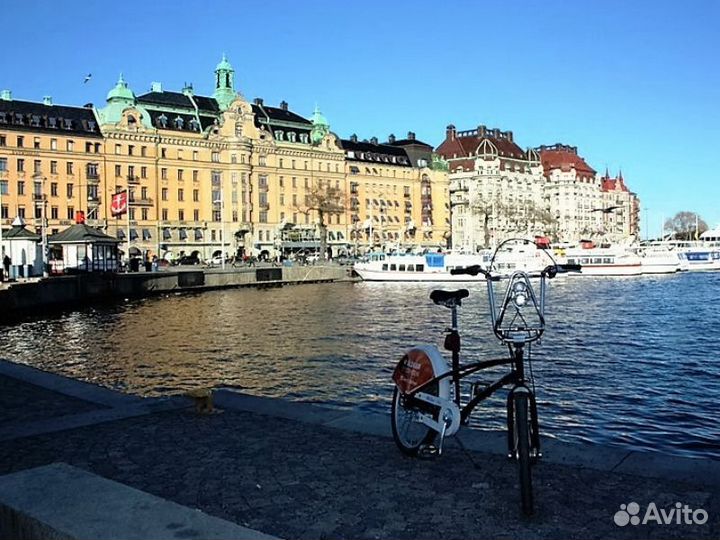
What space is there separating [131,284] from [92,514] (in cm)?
6489

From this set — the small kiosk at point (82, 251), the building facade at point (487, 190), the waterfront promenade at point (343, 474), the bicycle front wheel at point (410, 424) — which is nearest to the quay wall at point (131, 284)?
the small kiosk at point (82, 251)

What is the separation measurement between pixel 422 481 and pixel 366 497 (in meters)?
0.74

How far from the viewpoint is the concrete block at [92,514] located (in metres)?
5.08

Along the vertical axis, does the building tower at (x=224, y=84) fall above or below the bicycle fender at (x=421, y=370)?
above

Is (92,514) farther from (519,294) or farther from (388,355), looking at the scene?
(388,355)

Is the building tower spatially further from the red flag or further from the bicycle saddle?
the bicycle saddle

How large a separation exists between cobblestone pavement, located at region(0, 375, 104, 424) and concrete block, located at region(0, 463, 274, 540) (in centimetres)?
563

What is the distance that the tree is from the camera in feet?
407

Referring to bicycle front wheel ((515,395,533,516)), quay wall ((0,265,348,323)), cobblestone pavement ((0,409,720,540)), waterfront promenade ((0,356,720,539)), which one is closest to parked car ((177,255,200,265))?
quay wall ((0,265,348,323))

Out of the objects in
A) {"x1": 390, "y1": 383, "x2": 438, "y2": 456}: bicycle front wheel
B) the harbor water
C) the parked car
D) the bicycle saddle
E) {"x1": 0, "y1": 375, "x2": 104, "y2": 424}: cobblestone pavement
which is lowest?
the harbor water

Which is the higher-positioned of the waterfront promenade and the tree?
the tree

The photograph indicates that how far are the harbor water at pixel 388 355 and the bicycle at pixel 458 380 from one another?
573 centimetres

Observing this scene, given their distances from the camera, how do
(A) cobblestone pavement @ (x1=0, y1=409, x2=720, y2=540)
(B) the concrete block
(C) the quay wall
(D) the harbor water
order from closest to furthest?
(B) the concrete block → (A) cobblestone pavement @ (x1=0, y1=409, x2=720, y2=540) → (D) the harbor water → (C) the quay wall

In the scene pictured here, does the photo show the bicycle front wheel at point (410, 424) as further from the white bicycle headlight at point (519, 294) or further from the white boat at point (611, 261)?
the white boat at point (611, 261)
